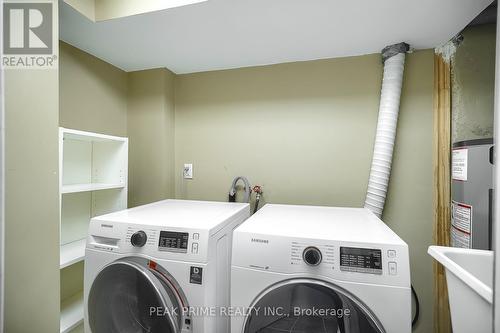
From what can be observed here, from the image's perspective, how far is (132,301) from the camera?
1.03 m

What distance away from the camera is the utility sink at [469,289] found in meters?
0.61

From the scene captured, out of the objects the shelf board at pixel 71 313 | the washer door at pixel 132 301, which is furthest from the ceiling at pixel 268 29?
the shelf board at pixel 71 313

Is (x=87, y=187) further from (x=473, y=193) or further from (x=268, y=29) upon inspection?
(x=473, y=193)

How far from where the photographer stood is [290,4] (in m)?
1.07

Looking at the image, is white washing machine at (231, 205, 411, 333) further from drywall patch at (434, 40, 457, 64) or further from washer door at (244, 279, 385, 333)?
drywall patch at (434, 40, 457, 64)

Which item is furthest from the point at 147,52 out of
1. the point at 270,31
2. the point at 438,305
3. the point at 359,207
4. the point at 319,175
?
the point at 438,305

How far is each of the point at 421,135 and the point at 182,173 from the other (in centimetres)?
174

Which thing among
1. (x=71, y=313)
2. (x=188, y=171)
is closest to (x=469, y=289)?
(x=188, y=171)

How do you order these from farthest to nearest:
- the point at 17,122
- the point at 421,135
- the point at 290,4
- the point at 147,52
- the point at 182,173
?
the point at 182,173 < the point at 147,52 < the point at 421,135 < the point at 290,4 < the point at 17,122

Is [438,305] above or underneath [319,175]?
underneath

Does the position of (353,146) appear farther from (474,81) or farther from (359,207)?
(474,81)

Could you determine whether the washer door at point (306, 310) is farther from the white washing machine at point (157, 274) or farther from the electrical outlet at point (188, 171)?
the electrical outlet at point (188, 171)

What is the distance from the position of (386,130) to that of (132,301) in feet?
5.37

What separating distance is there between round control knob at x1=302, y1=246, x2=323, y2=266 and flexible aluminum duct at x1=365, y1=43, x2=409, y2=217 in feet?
2.45
